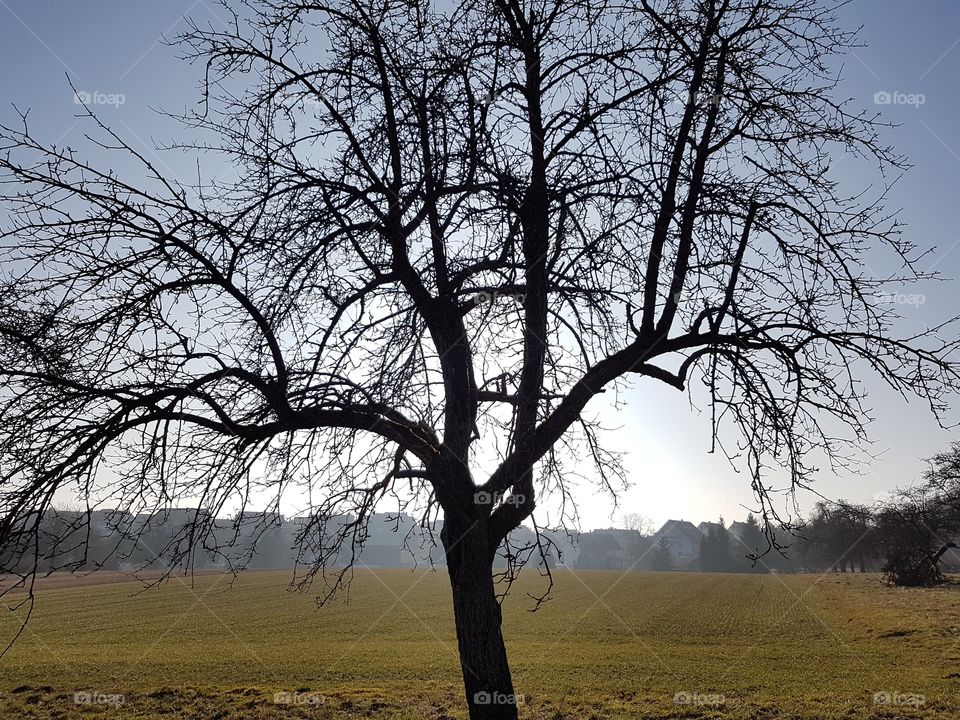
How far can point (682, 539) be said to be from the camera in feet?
424

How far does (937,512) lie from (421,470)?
34614 mm

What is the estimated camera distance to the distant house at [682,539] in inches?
4911

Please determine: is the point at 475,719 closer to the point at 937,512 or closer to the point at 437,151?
the point at 437,151

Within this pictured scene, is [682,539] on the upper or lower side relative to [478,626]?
lower

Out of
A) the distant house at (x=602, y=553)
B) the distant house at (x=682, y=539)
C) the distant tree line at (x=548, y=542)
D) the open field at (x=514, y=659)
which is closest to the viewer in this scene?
the distant tree line at (x=548, y=542)

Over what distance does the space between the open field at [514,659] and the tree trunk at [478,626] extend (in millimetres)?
8729

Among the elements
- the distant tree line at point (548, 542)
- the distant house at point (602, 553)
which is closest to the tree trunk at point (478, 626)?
the distant tree line at point (548, 542)

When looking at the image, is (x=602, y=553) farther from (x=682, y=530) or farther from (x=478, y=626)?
(x=478, y=626)

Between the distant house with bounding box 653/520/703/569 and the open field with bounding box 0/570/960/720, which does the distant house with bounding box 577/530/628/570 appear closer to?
the distant house with bounding box 653/520/703/569

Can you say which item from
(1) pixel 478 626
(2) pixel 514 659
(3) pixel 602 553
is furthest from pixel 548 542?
(3) pixel 602 553

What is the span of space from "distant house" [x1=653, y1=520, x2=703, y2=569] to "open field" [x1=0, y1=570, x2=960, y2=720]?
8678cm

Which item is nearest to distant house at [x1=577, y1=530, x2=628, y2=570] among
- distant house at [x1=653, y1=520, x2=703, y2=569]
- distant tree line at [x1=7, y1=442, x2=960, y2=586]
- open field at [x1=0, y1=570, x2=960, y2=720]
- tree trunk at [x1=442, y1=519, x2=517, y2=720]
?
distant tree line at [x1=7, y1=442, x2=960, y2=586]

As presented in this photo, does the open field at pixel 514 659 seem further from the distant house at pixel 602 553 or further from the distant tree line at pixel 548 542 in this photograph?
the distant house at pixel 602 553

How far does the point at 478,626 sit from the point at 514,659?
1685cm
